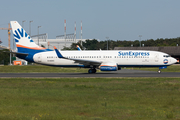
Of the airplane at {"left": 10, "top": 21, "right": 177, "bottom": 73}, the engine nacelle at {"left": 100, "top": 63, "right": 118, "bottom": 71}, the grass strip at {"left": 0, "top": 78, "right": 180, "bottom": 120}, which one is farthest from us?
the airplane at {"left": 10, "top": 21, "right": 177, "bottom": 73}

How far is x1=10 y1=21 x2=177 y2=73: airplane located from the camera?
4262 cm

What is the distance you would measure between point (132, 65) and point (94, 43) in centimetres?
15525

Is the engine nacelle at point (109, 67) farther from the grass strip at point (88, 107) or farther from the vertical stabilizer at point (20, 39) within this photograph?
the grass strip at point (88, 107)

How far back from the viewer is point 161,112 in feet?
40.3

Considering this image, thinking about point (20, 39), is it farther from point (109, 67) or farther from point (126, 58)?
point (126, 58)

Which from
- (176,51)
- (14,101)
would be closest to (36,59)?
(14,101)

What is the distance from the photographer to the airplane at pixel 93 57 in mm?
42625

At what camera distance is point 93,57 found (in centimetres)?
4438

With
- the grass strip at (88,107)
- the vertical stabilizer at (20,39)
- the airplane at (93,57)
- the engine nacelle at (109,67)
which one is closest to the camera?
the grass strip at (88,107)

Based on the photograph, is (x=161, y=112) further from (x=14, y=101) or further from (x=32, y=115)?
(x=14, y=101)

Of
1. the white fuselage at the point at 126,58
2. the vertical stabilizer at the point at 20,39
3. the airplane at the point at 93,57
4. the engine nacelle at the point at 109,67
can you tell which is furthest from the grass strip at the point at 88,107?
the vertical stabilizer at the point at 20,39

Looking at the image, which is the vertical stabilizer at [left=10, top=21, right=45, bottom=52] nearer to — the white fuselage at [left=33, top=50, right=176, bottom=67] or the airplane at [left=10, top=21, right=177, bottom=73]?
the airplane at [left=10, top=21, right=177, bottom=73]

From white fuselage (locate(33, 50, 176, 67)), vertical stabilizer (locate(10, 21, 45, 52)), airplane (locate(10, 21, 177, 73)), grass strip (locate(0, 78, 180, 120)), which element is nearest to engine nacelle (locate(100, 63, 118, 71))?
airplane (locate(10, 21, 177, 73))

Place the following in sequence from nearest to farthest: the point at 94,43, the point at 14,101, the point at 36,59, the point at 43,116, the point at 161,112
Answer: the point at 43,116
the point at 161,112
the point at 14,101
the point at 36,59
the point at 94,43
